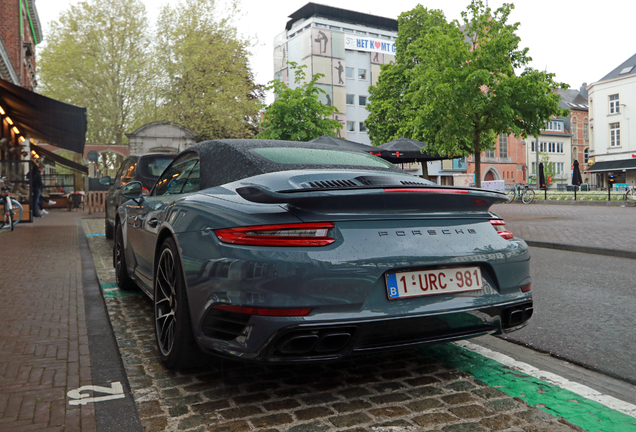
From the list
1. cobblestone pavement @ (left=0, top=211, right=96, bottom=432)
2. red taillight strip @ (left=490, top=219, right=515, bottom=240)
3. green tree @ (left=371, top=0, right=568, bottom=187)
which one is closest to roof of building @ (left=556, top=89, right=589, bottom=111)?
green tree @ (left=371, top=0, right=568, bottom=187)

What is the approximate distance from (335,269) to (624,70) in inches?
2431

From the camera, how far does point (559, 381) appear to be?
312 cm

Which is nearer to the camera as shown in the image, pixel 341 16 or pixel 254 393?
pixel 254 393

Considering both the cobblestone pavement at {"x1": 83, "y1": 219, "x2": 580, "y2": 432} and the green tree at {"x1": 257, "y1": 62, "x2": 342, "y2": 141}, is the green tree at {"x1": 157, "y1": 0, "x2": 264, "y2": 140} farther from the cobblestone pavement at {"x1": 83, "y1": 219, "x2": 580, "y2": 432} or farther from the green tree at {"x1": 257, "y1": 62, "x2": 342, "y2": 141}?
the cobblestone pavement at {"x1": 83, "y1": 219, "x2": 580, "y2": 432}

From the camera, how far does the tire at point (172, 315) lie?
10.1 ft

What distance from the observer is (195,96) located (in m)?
34.0

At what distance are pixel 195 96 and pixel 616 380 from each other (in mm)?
33176

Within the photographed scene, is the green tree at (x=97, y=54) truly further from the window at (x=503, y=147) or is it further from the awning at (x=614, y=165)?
the window at (x=503, y=147)

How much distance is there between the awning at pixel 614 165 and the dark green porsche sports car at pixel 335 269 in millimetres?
57427

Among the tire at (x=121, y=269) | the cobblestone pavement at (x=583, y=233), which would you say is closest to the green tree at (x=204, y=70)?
the cobblestone pavement at (x=583, y=233)

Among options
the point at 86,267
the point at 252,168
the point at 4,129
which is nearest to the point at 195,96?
the point at 4,129

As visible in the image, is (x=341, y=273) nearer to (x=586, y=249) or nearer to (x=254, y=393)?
(x=254, y=393)

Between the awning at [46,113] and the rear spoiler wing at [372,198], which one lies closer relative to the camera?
the rear spoiler wing at [372,198]

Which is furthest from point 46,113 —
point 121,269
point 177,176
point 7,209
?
point 177,176
